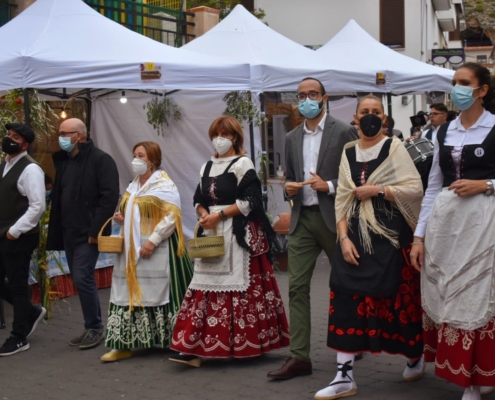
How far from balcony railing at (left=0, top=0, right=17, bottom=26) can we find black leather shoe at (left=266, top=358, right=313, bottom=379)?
27.2ft

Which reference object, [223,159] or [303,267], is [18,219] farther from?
[303,267]

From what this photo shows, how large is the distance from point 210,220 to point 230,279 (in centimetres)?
44

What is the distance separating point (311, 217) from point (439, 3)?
2605 centimetres

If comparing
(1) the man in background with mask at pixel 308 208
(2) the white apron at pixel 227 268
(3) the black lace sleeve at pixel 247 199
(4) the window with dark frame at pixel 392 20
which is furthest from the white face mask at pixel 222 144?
(4) the window with dark frame at pixel 392 20

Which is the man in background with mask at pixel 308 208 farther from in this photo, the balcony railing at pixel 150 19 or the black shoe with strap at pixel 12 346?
the balcony railing at pixel 150 19

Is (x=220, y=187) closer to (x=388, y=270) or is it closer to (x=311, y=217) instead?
(x=311, y=217)

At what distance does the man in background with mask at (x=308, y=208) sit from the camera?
210 inches

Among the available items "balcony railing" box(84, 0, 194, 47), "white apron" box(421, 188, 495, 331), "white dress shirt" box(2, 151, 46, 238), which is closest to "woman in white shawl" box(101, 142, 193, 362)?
"white dress shirt" box(2, 151, 46, 238)

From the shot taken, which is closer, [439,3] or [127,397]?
[127,397]

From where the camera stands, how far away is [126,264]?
20.0 ft

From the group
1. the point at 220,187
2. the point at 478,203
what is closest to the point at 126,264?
the point at 220,187

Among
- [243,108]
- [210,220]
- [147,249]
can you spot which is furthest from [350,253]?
[243,108]

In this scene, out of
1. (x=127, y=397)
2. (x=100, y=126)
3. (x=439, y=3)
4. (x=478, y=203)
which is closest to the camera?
(x=478, y=203)

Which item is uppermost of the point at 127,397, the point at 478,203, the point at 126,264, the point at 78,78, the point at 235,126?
the point at 78,78
